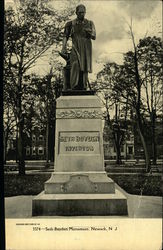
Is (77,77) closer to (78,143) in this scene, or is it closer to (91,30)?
(91,30)

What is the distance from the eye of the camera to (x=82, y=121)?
177 inches

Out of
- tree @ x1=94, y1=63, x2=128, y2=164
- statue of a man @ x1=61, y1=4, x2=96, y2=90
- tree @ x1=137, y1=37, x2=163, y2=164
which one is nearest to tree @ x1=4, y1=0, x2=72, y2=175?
statue of a man @ x1=61, y1=4, x2=96, y2=90

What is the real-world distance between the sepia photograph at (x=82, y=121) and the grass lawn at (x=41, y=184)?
0.09 ft

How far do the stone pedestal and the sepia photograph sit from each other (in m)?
0.01

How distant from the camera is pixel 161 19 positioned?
13.6 ft

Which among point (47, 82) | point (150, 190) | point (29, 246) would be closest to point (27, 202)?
point (29, 246)

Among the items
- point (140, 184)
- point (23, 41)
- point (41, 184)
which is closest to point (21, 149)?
point (41, 184)

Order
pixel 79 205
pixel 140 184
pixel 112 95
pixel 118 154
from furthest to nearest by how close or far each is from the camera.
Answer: pixel 118 154 < pixel 112 95 < pixel 140 184 < pixel 79 205

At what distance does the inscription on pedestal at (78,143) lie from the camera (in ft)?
14.5

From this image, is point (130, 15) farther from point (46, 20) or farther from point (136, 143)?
point (136, 143)

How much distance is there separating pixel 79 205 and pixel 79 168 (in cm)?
55

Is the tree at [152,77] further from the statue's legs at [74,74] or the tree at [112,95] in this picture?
the statue's legs at [74,74]

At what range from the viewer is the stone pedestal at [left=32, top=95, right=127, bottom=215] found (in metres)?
4.07

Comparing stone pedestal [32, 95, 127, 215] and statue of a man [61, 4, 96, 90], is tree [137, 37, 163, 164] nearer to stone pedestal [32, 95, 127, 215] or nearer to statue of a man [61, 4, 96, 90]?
statue of a man [61, 4, 96, 90]
